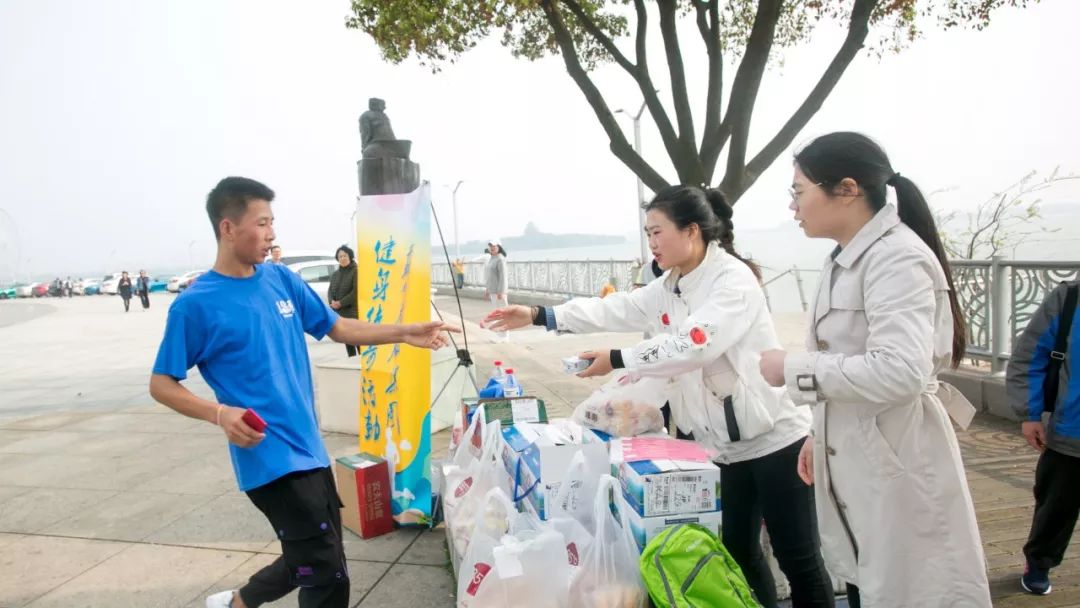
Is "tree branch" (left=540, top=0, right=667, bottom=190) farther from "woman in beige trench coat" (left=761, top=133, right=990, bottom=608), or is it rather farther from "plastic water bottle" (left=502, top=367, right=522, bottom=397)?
"woman in beige trench coat" (left=761, top=133, right=990, bottom=608)

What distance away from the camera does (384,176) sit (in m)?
4.64

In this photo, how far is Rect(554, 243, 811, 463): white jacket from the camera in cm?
234

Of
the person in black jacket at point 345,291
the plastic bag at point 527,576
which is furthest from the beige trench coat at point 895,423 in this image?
the person in black jacket at point 345,291

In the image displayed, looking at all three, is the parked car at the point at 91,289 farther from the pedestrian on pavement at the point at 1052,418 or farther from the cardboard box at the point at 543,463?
the pedestrian on pavement at the point at 1052,418

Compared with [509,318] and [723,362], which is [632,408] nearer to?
[723,362]

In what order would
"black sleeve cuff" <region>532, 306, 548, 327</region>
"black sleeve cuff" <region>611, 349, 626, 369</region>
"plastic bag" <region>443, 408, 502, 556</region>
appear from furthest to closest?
"black sleeve cuff" <region>532, 306, 548, 327</region> → "plastic bag" <region>443, 408, 502, 556</region> → "black sleeve cuff" <region>611, 349, 626, 369</region>

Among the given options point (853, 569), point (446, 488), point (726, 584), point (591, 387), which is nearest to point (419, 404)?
point (446, 488)

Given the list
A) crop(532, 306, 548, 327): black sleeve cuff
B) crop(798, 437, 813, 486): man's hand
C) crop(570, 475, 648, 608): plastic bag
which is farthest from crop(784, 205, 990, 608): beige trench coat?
crop(532, 306, 548, 327): black sleeve cuff

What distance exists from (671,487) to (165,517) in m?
3.88

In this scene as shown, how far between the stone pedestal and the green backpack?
3308mm

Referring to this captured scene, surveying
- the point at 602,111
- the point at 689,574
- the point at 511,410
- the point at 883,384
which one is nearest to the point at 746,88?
the point at 602,111

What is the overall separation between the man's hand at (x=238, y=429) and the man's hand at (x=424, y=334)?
0.92 meters

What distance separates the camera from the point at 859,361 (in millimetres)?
1676

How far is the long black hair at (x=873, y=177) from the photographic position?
1.82 m
